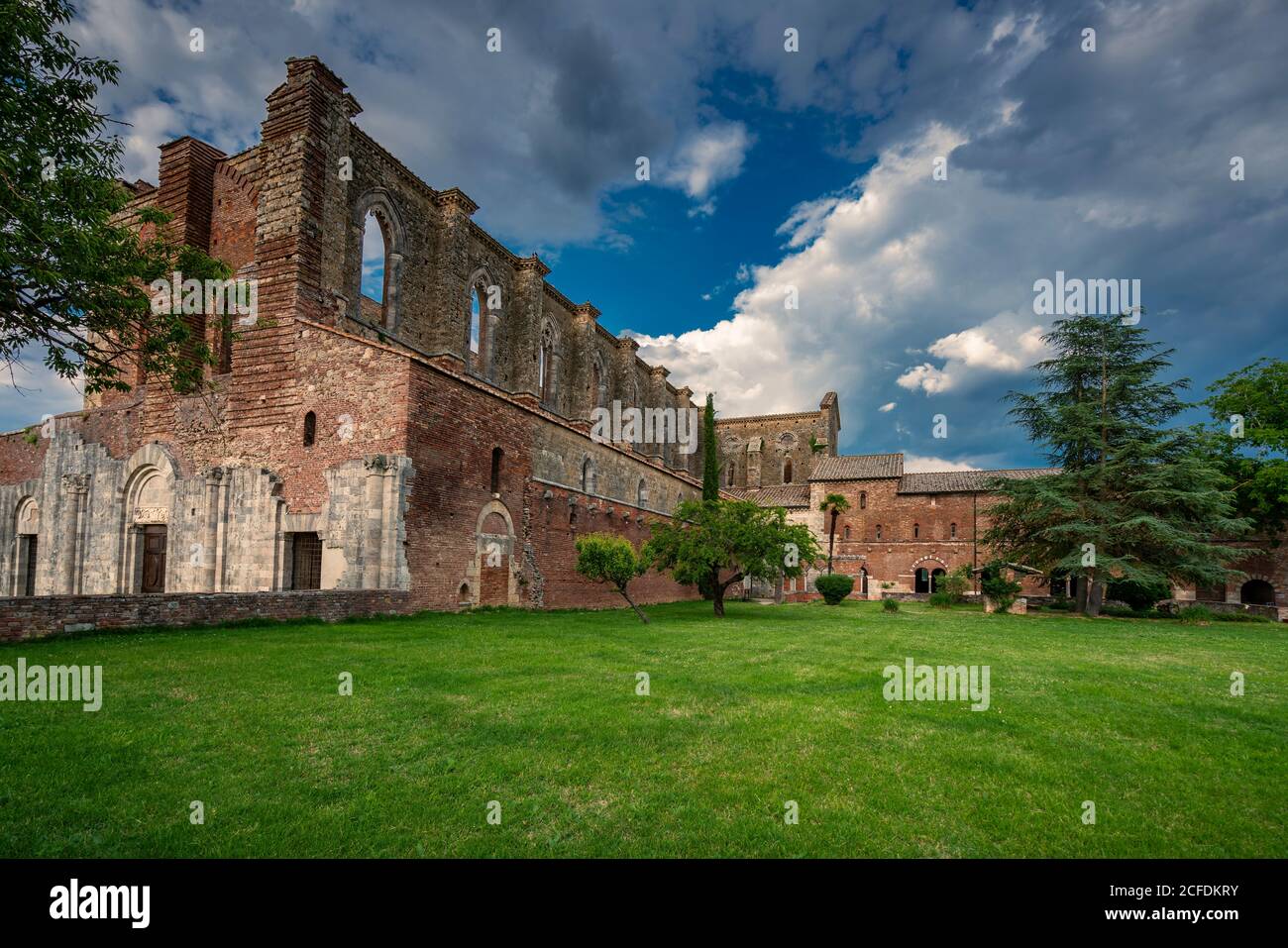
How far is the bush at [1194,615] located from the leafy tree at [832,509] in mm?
17239

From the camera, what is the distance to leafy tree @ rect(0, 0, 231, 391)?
25.2 ft

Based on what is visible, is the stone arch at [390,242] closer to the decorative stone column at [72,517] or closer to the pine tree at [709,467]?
the decorative stone column at [72,517]

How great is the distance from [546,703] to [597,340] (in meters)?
31.5

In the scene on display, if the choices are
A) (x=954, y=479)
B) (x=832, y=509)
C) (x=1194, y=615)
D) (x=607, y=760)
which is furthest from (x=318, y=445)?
(x=954, y=479)

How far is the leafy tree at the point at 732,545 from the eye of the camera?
20.4 m

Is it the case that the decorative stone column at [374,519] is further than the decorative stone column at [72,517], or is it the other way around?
the decorative stone column at [72,517]

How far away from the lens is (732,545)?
20.6 m

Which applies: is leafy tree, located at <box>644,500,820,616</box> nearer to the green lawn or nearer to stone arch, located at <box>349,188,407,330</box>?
the green lawn

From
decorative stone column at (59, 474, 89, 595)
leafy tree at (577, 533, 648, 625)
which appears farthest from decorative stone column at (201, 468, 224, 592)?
leafy tree at (577, 533, 648, 625)

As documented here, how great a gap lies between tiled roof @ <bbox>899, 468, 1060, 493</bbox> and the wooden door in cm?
3793

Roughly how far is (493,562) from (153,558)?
37.5 feet

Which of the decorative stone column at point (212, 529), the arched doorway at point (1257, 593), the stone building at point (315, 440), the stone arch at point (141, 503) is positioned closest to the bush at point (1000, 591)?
the arched doorway at point (1257, 593)

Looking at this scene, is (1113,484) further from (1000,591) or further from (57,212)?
(57,212)
